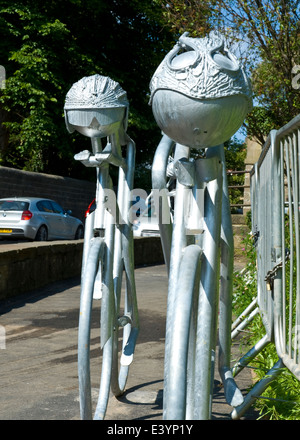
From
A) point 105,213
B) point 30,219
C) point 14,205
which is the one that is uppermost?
point 14,205

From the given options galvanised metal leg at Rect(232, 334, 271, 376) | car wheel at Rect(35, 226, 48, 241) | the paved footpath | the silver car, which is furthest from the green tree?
galvanised metal leg at Rect(232, 334, 271, 376)

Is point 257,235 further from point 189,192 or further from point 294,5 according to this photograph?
point 294,5

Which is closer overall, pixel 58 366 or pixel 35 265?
pixel 58 366

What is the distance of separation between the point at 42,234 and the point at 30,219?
0.82 meters

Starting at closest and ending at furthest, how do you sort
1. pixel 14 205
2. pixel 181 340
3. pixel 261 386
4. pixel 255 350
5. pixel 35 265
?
pixel 181 340
pixel 261 386
pixel 255 350
pixel 35 265
pixel 14 205

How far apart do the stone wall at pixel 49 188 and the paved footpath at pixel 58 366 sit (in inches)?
507

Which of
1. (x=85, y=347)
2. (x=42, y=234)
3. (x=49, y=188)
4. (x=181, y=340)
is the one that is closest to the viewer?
(x=181, y=340)

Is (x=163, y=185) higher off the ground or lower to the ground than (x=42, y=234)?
higher

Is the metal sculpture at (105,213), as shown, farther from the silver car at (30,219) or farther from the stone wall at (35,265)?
the silver car at (30,219)

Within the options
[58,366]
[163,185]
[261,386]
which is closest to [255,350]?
[261,386]

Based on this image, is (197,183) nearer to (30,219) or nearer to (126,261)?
(126,261)

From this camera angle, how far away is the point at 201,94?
1.80 meters

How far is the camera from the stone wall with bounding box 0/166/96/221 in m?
20.5

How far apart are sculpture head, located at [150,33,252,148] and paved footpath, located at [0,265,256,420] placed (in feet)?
6.48
